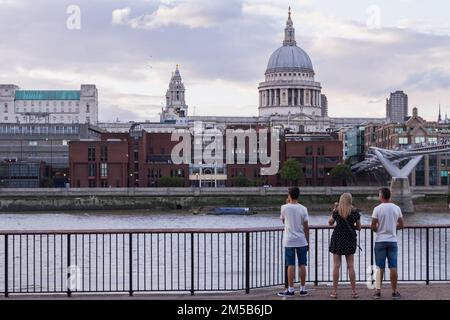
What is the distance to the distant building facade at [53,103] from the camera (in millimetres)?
187875

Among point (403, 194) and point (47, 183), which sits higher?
point (47, 183)

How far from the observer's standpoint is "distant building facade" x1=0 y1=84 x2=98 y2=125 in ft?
616

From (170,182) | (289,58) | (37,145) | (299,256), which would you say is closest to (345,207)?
(299,256)

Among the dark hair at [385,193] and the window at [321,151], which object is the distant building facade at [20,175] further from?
the dark hair at [385,193]

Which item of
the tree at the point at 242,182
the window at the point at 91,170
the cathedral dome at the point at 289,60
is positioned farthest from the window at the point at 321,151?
the cathedral dome at the point at 289,60

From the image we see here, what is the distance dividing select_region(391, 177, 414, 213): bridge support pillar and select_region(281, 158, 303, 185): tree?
605 inches

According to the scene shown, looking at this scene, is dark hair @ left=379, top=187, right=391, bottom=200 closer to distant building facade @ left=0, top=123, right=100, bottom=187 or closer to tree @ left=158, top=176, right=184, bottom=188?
tree @ left=158, top=176, right=184, bottom=188

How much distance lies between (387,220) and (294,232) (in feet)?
4.08

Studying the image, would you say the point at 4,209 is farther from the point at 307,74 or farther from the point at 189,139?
the point at 307,74

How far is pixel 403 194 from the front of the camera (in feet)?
258

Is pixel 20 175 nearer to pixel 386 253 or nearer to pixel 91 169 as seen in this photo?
pixel 91 169

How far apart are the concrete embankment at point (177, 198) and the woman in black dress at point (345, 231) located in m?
69.8

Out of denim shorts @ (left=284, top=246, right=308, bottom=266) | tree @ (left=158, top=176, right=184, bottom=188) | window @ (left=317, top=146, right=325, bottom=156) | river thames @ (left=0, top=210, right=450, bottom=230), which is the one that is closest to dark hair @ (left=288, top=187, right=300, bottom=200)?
denim shorts @ (left=284, top=246, right=308, bottom=266)
